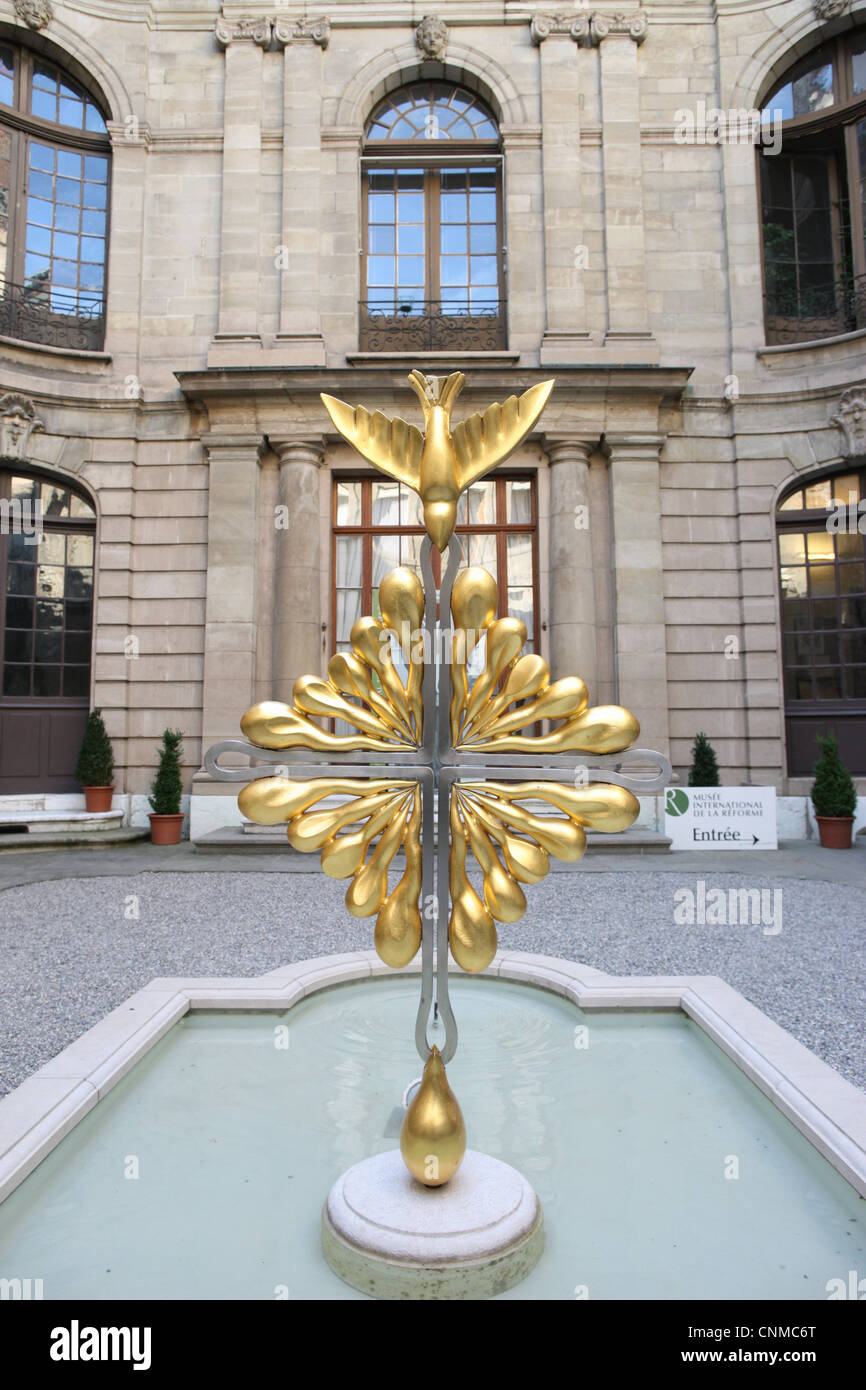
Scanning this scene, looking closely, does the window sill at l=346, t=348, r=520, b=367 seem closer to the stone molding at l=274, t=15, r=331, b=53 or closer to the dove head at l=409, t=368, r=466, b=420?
the stone molding at l=274, t=15, r=331, b=53

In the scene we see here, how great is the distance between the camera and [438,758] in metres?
2.28

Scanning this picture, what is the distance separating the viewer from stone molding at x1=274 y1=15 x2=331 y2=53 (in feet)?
40.8

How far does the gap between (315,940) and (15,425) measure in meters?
9.72

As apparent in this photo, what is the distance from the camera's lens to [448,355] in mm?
11836

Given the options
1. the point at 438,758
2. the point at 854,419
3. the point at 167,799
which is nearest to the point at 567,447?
the point at 854,419

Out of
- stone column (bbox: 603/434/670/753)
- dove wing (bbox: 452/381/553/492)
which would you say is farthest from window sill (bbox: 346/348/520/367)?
dove wing (bbox: 452/381/553/492)

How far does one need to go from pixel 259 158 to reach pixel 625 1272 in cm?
1438

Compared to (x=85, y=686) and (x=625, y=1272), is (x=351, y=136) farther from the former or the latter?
(x=625, y=1272)

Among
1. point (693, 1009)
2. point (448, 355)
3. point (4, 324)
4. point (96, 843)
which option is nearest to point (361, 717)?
point (693, 1009)

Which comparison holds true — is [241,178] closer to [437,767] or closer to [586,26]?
[586,26]

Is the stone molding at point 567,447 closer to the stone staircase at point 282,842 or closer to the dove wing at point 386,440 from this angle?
the stone staircase at point 282,842

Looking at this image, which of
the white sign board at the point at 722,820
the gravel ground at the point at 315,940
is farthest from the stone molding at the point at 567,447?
the gravel ground at the point at 315,940

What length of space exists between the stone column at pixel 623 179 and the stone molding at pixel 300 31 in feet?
13.4

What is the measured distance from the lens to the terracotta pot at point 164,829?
11.3 meters
